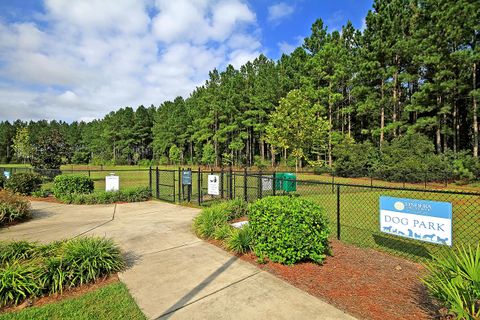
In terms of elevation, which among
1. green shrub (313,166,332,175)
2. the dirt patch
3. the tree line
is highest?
the tree line

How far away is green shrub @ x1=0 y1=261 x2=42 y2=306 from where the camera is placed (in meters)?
3.22

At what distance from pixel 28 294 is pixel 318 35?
3496 cm

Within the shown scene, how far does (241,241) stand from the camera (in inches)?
188

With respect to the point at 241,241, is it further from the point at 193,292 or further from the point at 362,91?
the point at 362,91

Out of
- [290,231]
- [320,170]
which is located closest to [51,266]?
[290,231]

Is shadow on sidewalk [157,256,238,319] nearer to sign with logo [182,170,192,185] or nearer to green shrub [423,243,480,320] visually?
green shrub [423,243,480,320]

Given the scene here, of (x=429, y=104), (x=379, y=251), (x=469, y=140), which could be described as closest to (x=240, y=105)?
(x=429, y=104)

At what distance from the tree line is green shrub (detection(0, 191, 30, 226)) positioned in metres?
15.6

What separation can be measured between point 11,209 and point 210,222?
20.0 feet

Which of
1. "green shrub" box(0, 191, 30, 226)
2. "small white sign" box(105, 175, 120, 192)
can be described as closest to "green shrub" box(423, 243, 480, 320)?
"green shrub" box(0, 191, 30, 226)

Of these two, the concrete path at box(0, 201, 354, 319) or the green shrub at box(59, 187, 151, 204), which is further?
the green shrub at box(59, 187, 151, 204)

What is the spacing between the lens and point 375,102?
26344mm

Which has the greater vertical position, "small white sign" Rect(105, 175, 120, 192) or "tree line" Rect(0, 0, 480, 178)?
"tree line" Rect(0, 0, 480, 178)

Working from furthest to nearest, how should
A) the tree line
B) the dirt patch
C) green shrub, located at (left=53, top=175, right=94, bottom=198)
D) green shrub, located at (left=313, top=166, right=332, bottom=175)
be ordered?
green shrub, located at (left=313, top=166, right=332, bottom=175) → the tree line → green shrub, located at (left=53, top=175, right=94, bottom=198) → the dirt patch
